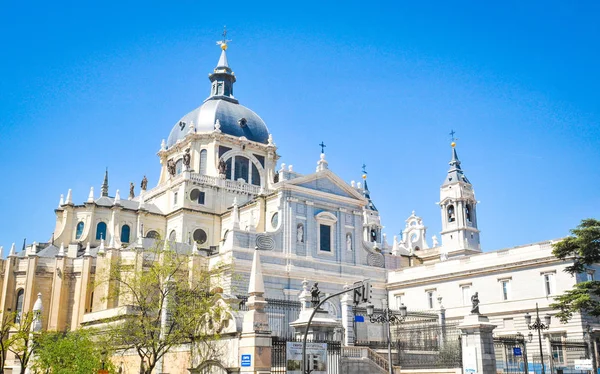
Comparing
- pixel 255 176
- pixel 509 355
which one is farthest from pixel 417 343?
pixel 255 176

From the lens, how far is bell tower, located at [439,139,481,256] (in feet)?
259

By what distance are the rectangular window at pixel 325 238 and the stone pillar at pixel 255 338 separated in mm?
30129

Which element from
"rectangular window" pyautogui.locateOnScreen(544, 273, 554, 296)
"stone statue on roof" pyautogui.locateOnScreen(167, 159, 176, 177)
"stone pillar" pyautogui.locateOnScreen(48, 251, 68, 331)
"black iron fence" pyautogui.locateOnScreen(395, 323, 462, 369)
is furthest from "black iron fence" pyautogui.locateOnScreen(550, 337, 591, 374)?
"stone statue on roof" pyautogui.locateOnScreen(167, 159, 176, 177)

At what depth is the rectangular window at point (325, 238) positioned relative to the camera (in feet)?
176

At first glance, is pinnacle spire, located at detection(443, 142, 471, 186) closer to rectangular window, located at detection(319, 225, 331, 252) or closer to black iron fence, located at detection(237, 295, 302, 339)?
rectangular window, located at detection(319, 225, 331, 252)

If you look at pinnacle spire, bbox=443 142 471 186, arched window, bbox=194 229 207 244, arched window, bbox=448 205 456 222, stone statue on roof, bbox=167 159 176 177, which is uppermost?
pinnacle spire, bbox=443 142 471 186

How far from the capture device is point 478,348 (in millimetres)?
25016

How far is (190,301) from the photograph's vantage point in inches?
1112

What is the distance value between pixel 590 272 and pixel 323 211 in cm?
2184

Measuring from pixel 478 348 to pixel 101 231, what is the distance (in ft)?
139

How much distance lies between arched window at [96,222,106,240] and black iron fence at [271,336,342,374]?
3927 cm

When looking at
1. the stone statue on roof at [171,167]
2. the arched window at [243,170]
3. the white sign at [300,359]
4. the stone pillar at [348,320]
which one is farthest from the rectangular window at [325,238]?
the white sign at [300,359]

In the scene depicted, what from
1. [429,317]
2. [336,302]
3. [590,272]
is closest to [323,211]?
[336,302]

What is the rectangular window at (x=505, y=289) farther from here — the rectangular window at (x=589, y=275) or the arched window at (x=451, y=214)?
the arched window at (x=451, y=214)
